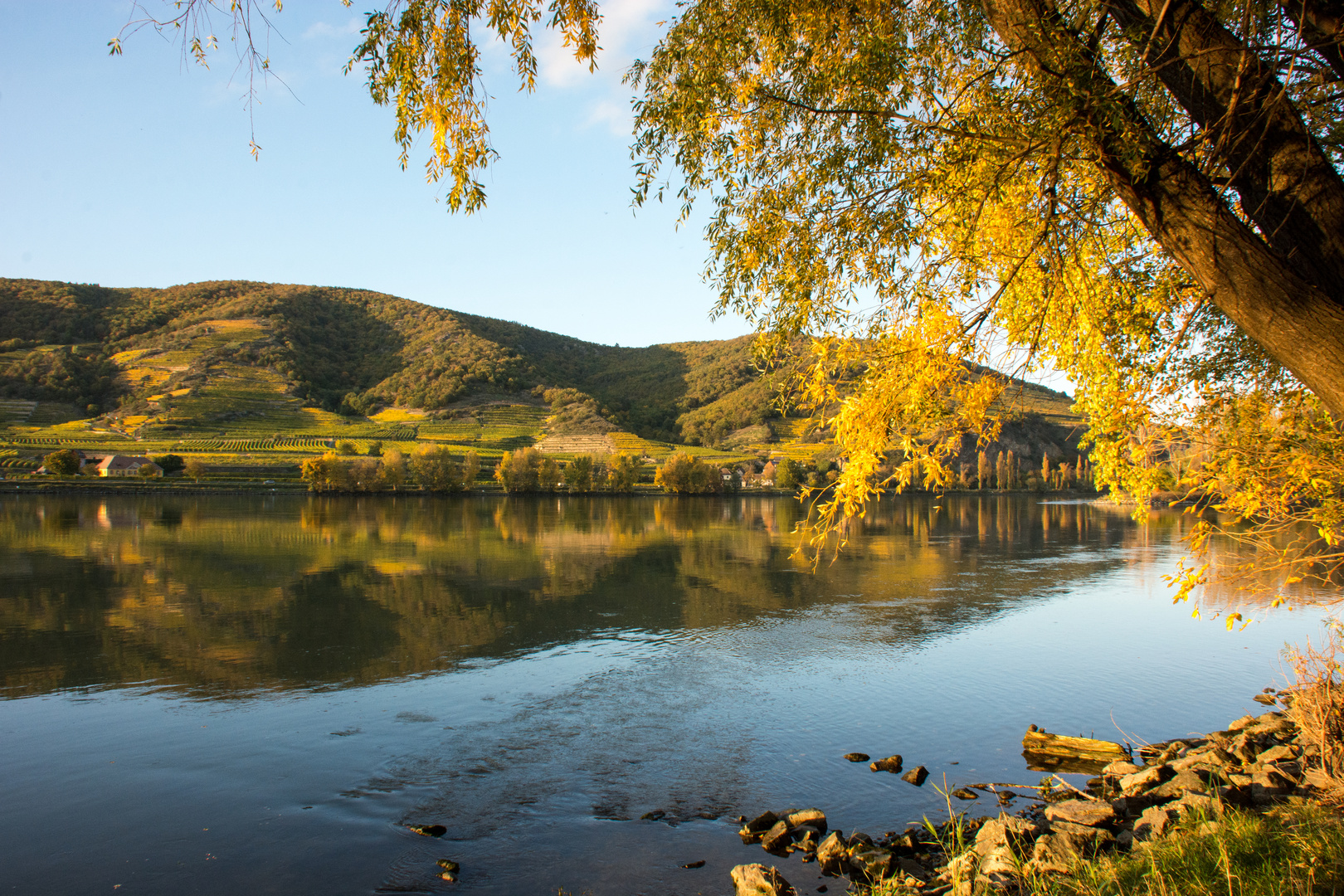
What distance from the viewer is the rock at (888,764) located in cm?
984

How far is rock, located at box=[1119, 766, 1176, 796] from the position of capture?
8148 millimetres

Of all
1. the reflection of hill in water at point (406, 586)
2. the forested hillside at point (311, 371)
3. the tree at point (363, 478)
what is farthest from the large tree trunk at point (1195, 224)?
the forested hillside at point (311, 371)

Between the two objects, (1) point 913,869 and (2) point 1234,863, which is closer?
(2) point 1234,863

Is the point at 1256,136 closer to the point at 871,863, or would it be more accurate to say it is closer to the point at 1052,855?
the point at 1052,855

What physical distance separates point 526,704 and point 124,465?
318 feet

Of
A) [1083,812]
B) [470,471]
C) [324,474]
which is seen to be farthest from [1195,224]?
[470,471]

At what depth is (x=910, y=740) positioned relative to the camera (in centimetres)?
1106

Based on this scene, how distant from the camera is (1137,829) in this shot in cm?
683

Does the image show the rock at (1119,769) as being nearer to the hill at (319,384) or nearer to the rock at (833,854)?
the rock at (833,854)

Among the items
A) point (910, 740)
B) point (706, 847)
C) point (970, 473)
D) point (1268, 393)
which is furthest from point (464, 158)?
point (970, 473)

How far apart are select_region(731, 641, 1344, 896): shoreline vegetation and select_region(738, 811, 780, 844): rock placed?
16 millimetres

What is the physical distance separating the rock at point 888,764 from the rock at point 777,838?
2.33 meters

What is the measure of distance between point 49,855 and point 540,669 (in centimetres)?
830

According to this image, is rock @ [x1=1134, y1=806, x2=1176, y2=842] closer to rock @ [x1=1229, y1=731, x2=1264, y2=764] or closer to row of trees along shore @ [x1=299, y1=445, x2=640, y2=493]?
rock @ [x1=1229, y1=731, x2=1264, y2=764]
